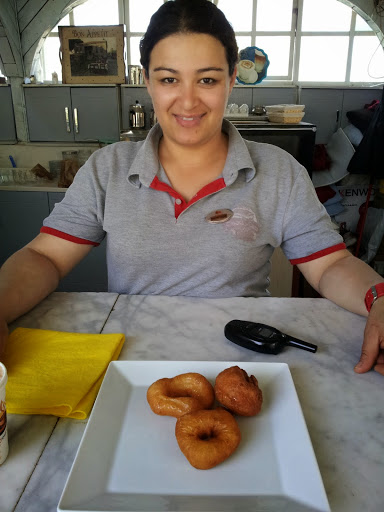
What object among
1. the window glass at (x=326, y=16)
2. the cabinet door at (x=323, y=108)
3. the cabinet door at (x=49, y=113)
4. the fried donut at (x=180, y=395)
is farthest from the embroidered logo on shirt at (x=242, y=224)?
the window glass at (x=326, y=16)

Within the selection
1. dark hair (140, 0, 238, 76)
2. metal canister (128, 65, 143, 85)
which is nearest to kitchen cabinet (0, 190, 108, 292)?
metal canister (128, 65, 143, 85)

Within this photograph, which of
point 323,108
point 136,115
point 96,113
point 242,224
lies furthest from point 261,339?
point 323,108

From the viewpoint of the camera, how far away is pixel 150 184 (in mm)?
1225

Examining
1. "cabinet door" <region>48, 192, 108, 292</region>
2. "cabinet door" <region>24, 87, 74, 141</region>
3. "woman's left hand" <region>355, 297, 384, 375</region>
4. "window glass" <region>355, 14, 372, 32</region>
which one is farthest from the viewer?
"window glass" <region>355, 14, 372, 32</region>

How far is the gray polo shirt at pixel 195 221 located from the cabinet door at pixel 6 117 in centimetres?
316

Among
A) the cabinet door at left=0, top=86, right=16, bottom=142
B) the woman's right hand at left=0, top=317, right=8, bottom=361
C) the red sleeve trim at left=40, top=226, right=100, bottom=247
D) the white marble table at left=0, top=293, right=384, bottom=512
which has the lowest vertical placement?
the white marble table at left=0, top=293, right=384, bottom=512

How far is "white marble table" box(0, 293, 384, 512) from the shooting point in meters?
0.55

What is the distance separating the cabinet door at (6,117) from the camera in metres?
3.92

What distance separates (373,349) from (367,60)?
4065 mm

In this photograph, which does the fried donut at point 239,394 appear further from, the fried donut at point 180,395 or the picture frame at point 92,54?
the picture frame at point 92,54

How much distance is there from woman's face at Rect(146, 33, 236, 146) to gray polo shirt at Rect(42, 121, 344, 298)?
0.37 ft

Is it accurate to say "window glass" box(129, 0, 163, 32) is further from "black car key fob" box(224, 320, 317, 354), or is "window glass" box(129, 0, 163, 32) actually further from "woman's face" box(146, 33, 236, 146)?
"black car key fob" box(224, 320, 317, 354)

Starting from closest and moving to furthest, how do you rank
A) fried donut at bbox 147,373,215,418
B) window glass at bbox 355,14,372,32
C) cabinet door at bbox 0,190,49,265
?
1. fried donut at bbox 147,373,215,418
2. cabinet door at bbox 0,190,49,265
3. window glass at bbox 355,14,372,32

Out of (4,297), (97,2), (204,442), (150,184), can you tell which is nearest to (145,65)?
(150,184)
